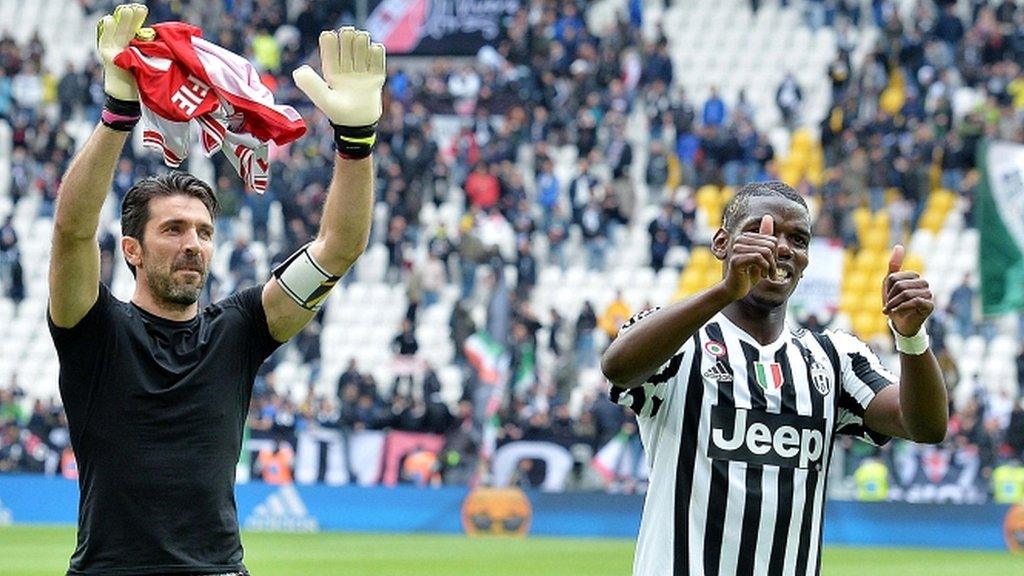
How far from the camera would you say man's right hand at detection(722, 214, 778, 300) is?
15.4 ft

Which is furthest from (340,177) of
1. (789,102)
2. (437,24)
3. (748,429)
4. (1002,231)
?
(437,24)

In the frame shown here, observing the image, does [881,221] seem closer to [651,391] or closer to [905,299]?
[651,391]

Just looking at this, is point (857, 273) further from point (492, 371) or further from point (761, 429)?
point (761, 429)

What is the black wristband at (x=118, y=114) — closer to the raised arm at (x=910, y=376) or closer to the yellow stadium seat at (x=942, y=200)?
the raised arm at (x=910, y=376)

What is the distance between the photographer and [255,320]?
550 centimetres

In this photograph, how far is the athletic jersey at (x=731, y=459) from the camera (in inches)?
201

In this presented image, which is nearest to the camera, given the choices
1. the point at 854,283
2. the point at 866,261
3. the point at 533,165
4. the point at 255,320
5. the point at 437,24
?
the point at 255,320

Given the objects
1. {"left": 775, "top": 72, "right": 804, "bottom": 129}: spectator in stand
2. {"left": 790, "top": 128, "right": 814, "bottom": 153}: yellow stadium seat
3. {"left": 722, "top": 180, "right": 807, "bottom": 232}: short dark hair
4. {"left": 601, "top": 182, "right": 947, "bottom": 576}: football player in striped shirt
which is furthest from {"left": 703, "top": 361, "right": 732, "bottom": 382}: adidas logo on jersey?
{"left": 775, "top": 72, "right": 804, "bottom": 129}: spectator in stand

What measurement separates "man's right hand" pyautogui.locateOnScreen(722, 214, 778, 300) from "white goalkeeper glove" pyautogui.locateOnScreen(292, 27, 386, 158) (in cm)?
112

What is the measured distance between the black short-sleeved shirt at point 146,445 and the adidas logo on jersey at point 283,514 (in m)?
18.3

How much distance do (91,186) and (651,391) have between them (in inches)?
62.0

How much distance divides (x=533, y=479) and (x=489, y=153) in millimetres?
7523

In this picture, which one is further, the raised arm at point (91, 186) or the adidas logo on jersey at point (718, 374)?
the adidas logo on jersey at point (718, 374)

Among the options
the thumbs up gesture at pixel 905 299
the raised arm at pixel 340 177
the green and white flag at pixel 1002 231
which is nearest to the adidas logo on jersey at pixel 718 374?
the thumbs up gesture at pixel 905 299
